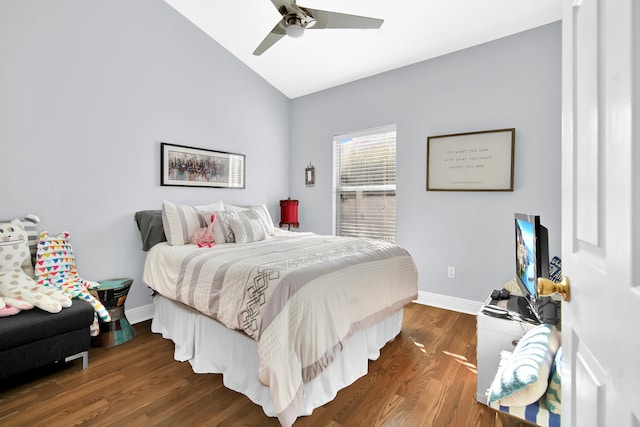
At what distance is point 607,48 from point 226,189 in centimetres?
374

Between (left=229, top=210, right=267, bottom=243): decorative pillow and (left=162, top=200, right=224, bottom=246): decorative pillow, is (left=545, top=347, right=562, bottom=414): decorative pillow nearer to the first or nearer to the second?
(left=229, top=210, right=267, bottom=243): decorative pillow

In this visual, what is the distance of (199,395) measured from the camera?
188 cm

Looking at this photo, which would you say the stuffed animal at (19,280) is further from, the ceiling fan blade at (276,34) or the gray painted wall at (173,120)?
the ceiling fan blade at (276,34)

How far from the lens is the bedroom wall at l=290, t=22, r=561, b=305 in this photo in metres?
2.80

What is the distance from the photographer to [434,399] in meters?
1.85

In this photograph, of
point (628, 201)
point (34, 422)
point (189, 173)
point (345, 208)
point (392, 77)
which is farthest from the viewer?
point (345, 208)

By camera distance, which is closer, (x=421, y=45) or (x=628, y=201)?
(x=628, y=201)

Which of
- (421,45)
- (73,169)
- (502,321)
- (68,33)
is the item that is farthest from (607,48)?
(68,33)

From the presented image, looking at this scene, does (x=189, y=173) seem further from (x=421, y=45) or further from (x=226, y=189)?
(x=421, y=45)

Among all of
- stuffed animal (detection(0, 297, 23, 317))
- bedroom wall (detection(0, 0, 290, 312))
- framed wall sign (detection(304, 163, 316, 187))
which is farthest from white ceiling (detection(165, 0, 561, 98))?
stuffed animal (detection(0, 297, 23, 317))

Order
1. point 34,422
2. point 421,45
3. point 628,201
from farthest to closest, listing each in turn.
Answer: point 421,45 → point 34,422 → point 628,201

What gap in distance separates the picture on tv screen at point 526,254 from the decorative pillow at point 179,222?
2670mm

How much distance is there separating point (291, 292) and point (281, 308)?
10cm

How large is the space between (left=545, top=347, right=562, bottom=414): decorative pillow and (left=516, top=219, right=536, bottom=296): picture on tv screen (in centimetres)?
39
